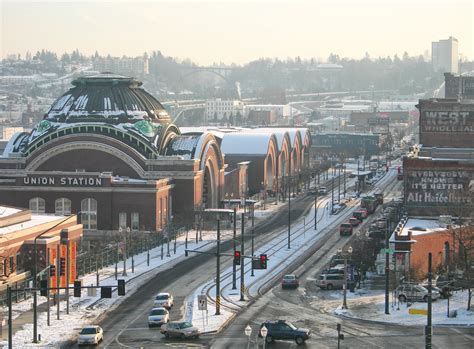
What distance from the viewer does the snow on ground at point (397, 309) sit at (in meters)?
59.3

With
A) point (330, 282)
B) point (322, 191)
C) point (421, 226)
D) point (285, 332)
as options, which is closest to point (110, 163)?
point (421, 226)

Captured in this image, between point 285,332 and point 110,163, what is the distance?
54592 millimetres

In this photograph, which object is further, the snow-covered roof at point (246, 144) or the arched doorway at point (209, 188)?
the snow-covered roof at point (246, 144)

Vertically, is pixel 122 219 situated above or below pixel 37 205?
below

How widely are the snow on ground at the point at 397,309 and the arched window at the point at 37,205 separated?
40608mm

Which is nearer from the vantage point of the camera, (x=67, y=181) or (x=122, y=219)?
(x=122, y=219)

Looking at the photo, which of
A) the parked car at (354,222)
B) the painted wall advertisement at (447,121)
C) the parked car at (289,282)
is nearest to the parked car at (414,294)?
the parked car at (289,282)

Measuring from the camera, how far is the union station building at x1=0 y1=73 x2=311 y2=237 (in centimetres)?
10225

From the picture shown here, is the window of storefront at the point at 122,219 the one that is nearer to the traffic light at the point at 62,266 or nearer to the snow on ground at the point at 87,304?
the snow on ground at the point at 87,304

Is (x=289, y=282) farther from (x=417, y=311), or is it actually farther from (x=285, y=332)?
(x=285, y=332)

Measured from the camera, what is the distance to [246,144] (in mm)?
146125

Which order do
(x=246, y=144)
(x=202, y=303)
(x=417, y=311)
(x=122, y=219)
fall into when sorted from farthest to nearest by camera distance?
(x=246, y=144) < (x=122, y=219) < (x=417, y=311) < (x=202, y=303)

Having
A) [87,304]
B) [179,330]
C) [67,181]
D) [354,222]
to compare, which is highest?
[67,181]

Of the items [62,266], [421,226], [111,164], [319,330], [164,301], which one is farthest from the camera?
[111,164]
